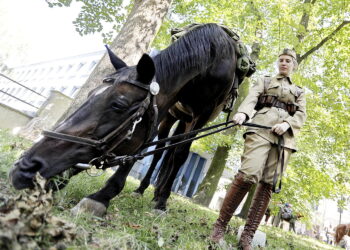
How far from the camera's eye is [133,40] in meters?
4.26

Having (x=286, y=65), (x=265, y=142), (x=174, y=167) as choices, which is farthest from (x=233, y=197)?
(x=286, y=65)

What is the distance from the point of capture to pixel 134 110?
218cm

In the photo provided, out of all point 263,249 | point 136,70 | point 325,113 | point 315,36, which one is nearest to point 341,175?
point 325,113

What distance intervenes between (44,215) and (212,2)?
901 centimetres

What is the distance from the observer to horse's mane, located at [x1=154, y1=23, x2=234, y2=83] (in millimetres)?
2515

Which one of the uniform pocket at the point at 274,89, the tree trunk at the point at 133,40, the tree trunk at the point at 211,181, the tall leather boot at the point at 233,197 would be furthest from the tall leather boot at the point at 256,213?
the tree trunk at the point at 211,181

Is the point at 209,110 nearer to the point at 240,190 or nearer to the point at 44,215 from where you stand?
Answer: the point at 240,190

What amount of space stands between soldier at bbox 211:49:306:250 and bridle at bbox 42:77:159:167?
102cm

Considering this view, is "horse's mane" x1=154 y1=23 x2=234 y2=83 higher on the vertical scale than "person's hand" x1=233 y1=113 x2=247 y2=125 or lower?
higher

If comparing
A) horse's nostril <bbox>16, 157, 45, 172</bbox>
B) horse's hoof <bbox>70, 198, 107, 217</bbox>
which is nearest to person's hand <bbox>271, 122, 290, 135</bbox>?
horse's hoof <bbox>70, 198, 107, 217</bbox>

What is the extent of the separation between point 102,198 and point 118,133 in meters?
0.66

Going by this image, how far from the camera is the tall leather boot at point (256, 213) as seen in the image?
2922 mm

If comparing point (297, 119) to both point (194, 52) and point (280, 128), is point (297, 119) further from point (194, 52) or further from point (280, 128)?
point (194, 52)

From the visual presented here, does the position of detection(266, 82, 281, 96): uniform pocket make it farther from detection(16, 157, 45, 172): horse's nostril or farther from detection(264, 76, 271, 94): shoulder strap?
detection(16, 157, 45, 172): horse's nostril
